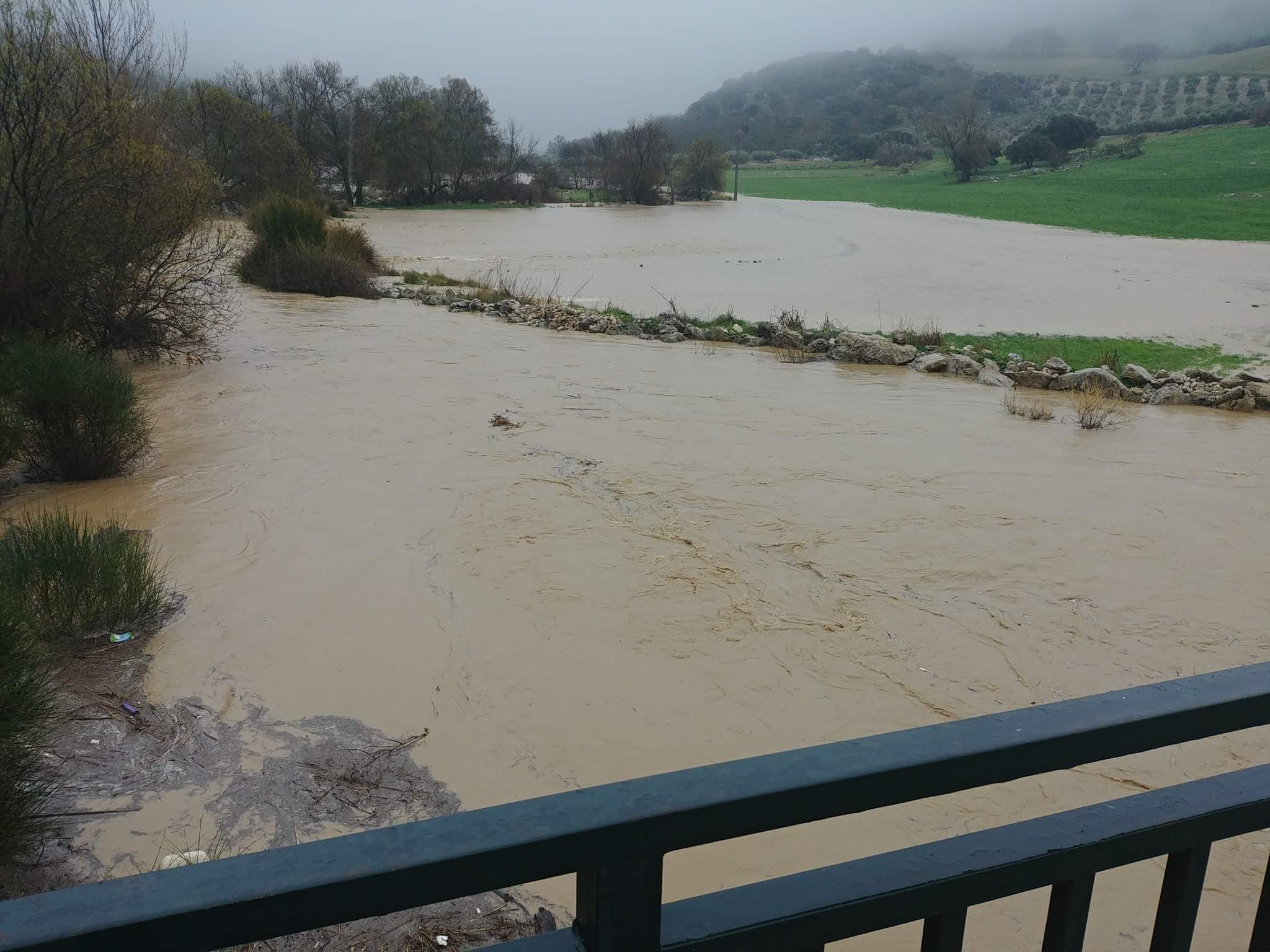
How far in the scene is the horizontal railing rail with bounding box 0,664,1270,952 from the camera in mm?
989

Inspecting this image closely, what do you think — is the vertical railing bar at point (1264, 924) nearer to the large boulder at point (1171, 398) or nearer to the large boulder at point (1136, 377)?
the large boulder at point (1171, 398)

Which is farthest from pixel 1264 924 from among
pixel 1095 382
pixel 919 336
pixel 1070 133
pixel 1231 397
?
pixel 1070 133

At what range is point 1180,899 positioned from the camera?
1.55 meters

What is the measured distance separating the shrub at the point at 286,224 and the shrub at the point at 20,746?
60.4ft

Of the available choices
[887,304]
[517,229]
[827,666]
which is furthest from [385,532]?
[517,229]

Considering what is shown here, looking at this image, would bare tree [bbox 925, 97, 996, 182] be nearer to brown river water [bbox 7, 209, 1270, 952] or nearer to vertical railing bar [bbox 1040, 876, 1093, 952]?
brown river water [bbox 7, 209, 1270, 952]

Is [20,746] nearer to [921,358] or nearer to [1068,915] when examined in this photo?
[1068,915]

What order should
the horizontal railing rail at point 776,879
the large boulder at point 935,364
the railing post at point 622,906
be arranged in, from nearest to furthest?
the horizontal railing rail at point 776,879 < the railing post at point 622,906 < the large boulder at point 935,364

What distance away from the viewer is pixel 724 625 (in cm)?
649

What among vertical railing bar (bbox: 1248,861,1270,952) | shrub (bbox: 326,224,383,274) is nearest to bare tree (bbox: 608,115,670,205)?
shrub (bbox: 326,224,383,274)

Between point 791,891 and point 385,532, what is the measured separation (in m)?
7.02

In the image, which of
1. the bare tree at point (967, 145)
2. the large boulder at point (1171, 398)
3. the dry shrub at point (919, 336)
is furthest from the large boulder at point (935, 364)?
the bare tree at point (967, 145)

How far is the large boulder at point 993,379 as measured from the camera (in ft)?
46.6

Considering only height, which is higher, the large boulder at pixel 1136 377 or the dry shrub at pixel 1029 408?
the large boulder at pixel 1136 377
